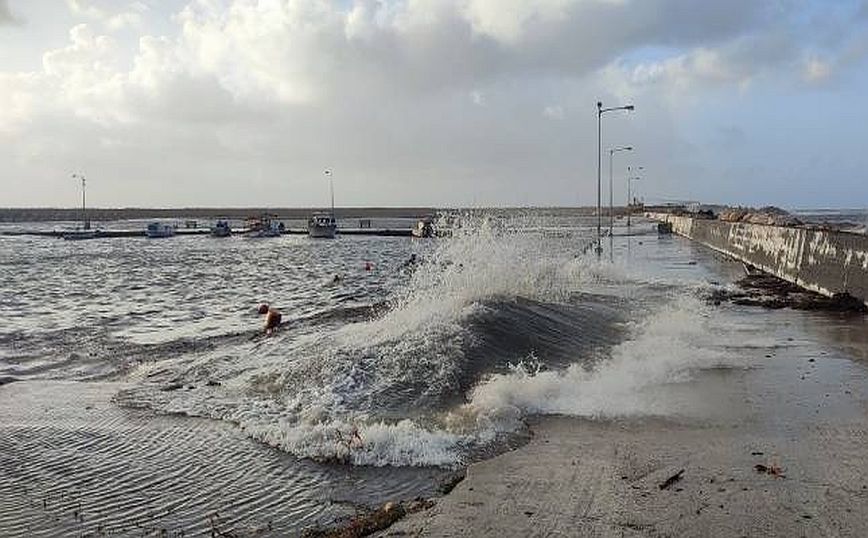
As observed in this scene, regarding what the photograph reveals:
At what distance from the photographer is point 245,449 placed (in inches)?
341

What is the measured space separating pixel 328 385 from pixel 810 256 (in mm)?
16777

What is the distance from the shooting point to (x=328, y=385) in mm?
10852

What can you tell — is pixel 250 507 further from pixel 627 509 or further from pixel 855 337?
pixel 855 337

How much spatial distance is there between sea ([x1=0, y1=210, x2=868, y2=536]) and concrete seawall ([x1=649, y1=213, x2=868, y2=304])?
1984 millimetres

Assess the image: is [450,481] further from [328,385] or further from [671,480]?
[328,385]

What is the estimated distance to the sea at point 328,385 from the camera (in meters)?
7.25

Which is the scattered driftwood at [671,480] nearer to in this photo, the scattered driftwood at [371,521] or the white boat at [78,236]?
the scattered driftwood at [371,521]

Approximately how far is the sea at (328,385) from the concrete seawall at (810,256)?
1984mm

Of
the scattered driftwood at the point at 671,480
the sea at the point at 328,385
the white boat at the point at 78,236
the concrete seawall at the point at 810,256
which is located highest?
the concrete seawall at the point at 810,256

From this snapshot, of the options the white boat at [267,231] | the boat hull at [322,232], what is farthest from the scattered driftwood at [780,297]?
the white boat at [267,231]

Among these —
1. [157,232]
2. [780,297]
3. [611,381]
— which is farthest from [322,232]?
[611,381]

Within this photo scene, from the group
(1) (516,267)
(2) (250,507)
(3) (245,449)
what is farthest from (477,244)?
(2) (250,507)

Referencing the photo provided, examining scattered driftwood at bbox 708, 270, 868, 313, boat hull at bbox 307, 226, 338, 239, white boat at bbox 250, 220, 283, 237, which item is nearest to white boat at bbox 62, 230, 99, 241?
white boat at bbox 250, 220, 283, 237

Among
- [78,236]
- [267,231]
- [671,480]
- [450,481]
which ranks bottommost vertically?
[78,236]
